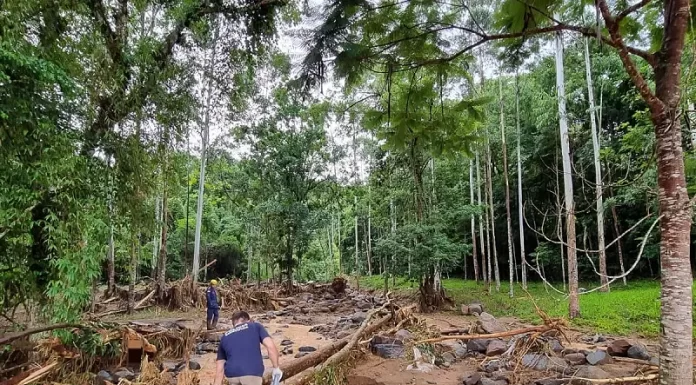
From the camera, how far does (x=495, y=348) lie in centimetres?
725

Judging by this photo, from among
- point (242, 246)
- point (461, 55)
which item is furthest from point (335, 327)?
point (242, 246)

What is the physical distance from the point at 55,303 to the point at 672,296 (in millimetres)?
6674

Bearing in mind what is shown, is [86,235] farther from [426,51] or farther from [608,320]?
[608,320]

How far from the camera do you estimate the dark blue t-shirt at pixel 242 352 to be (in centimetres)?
398

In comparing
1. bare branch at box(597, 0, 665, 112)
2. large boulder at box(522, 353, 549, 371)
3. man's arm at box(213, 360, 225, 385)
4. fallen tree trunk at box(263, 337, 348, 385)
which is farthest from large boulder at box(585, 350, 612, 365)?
man's arm at box(213, 360, 225, 385)

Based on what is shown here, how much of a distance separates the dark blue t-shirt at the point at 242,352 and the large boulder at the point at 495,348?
4719 millimetres

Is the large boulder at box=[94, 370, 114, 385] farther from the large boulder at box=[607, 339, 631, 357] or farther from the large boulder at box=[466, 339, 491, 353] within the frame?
the large boulder at box=[607, 339, 631, 357]

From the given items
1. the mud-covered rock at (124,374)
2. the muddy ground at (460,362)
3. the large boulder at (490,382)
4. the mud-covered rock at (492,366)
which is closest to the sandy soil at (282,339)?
the muddy ground at (460,362)

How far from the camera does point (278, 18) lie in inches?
234

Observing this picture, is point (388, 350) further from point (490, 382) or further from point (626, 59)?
point (626, 59)

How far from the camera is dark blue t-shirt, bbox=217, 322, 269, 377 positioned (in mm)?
3977

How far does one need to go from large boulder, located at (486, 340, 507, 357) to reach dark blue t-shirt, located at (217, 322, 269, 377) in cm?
472

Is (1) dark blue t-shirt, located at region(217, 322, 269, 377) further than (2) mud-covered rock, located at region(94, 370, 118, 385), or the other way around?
(2) mud-covered rock, located at region(94, 370, 118, 385)

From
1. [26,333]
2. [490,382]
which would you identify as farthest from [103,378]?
[490,382]
